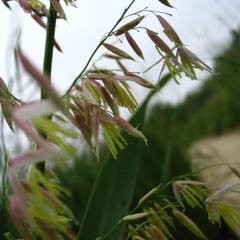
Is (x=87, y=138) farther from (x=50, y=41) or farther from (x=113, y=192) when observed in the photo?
(x=113, y=192)

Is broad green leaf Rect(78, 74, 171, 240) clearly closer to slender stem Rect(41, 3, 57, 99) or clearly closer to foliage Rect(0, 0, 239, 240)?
foliage Rect(0, 0, 239, 240)

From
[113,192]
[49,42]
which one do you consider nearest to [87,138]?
[49,42]

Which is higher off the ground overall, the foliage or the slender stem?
the slender stem

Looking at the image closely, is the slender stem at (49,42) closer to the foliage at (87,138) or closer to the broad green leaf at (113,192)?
the foliage at (87,138)

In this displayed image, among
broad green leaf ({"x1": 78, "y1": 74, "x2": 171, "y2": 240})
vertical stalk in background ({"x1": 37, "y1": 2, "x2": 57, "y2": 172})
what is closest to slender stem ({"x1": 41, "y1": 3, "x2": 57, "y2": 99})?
vertical stalk in background ({"x1": 37, "y1": 2, "x2": 57, "y2": 172})

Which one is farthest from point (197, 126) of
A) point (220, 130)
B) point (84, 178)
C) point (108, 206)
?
point (108, 206)

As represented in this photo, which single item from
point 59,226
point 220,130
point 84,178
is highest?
point 59,226

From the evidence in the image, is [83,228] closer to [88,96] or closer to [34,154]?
[88,96]

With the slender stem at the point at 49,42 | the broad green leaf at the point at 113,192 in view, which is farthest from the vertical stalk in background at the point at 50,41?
the broad green leaf at the point at 113,192
